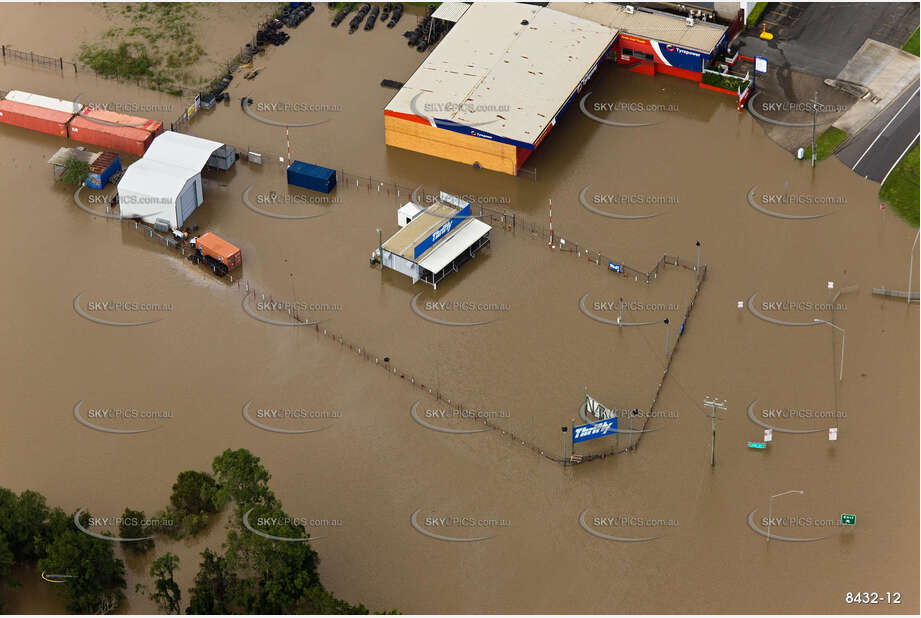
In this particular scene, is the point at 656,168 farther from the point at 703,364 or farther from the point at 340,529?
the point at 340,529

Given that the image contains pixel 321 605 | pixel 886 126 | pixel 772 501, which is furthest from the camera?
pixel 886 126

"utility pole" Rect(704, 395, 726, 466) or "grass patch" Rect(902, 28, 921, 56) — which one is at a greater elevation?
"grass patch" Rect(902, 28, 921, 56)

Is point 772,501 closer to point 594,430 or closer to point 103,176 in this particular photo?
point 594,430

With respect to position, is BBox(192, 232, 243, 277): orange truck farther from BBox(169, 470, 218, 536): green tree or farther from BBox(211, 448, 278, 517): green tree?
BBox(211, 448, 278, 517): green tree

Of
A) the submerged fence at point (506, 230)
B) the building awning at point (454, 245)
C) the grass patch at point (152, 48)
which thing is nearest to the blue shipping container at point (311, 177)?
the submerged fence at point (506, 230)
